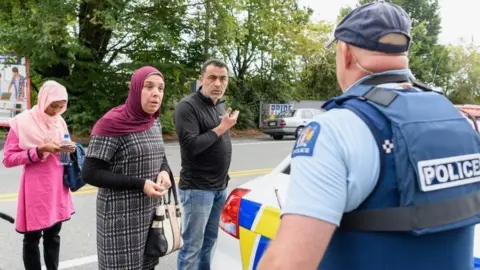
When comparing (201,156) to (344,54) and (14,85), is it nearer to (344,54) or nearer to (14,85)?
(344,54)

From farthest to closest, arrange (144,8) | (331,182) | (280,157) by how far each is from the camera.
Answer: (144,8)
(280,157)
(331,182)

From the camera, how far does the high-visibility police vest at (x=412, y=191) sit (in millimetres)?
1041

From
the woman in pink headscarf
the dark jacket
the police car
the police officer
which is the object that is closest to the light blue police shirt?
the police officer

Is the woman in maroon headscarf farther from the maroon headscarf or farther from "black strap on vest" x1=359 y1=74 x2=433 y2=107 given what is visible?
"black strap on vest" x1=359 y1=74 x2=433 y2=107

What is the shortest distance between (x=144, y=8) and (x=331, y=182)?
46.9ft

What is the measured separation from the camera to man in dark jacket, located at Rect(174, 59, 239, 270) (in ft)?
9.67

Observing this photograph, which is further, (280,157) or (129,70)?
(129,70)

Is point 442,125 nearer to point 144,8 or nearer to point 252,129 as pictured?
point 144,8

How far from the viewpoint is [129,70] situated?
14984 mm

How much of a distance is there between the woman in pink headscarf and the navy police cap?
2.55 metres

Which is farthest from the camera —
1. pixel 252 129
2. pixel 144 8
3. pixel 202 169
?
pixel 252 129

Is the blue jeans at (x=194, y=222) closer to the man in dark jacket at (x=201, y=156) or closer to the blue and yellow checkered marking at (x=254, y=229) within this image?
the man in dark jacket at (x=201, y=156)

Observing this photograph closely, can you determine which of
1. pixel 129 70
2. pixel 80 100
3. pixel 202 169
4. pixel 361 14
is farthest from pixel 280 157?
pixel 361 14

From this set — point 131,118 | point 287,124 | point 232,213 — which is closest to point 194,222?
point 232,213
